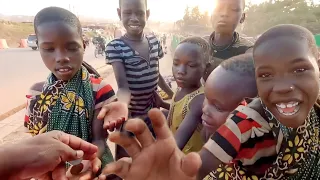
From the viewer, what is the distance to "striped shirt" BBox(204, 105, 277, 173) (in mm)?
1282

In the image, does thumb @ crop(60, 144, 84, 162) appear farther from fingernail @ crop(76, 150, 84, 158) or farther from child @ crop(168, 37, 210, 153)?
child @ crop(168, 37, 210, 153)

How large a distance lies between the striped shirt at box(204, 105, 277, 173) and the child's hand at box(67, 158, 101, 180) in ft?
1.98

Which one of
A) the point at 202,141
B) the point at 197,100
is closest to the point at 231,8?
the point at 197,100

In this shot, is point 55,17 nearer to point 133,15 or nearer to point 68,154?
point 68,154

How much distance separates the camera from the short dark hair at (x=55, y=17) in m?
1.83

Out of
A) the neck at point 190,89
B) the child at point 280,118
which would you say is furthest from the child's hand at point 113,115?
the neck at point 190,89

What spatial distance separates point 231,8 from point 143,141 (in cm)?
169

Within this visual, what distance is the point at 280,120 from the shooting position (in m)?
1.26

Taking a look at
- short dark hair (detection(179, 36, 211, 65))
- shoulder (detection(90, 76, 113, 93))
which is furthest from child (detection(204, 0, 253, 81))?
shoulder (detection(90, 76, 113, 93))

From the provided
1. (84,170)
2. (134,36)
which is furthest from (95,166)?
(134,36)

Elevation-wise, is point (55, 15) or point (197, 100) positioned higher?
point (55, 15)

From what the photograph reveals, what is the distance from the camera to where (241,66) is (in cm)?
170

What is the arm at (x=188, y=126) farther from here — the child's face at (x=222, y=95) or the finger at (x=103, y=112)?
the finger at (x=103, y=112)

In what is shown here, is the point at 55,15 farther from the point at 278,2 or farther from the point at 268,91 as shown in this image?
the point at 278,2
